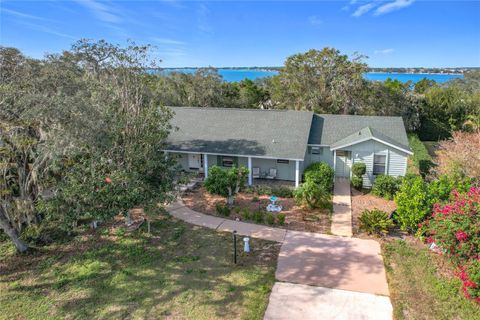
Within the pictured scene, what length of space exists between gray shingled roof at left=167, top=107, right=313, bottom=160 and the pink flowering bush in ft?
24.0

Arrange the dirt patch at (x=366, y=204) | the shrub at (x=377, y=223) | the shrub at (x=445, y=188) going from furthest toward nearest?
the dirt patch at (x=366, y=204), the shrub at (x=377, y=223), the shrub at (x=445, y=188)

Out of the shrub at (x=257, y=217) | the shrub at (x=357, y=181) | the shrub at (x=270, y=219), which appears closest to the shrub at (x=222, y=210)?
the shrub at (x=257, y=217)

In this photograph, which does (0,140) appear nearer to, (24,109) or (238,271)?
(24,109)

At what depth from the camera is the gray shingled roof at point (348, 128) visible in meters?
17.5

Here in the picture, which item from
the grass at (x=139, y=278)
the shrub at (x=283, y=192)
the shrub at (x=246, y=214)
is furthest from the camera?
the shrub at (x=283, y=192)

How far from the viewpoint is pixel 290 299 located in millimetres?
7953

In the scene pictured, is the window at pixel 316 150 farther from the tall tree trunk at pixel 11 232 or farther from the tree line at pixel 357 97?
the tall tree trunk at pixel 11 232

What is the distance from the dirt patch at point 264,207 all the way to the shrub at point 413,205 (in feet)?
8.84

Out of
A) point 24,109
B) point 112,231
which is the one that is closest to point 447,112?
point 112,231

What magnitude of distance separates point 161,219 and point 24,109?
6250mm

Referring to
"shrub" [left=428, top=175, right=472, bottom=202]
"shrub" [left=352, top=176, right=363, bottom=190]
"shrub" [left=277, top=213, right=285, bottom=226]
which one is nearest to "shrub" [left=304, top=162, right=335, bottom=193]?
"shrub" [left=352, top=176, right=363, bottom=190]

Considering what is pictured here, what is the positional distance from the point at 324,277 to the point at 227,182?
660cm

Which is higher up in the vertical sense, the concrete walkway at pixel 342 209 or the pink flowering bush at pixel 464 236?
the pink flowering bush at pixel 464 236

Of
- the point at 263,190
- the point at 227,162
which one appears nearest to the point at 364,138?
the point at 263,190
